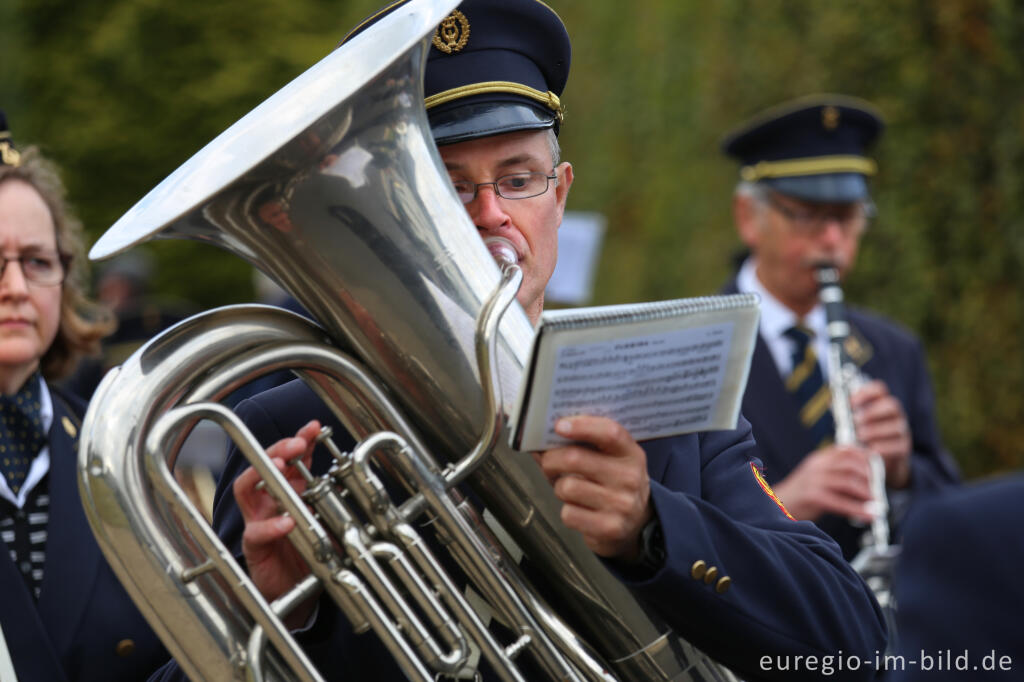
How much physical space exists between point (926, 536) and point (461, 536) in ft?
2.41

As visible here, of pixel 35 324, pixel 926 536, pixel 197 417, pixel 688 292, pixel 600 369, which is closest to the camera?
pixel 926 536

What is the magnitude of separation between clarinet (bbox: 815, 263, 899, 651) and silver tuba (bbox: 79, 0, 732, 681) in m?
1.89

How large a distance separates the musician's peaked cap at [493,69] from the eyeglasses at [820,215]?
2426mm

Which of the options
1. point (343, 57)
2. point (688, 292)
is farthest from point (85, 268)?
point (688, 292)

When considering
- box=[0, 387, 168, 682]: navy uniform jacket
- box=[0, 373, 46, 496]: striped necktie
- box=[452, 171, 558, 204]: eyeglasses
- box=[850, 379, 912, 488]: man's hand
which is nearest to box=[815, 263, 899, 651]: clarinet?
box=[850, 379, 912, 488]: man's hand

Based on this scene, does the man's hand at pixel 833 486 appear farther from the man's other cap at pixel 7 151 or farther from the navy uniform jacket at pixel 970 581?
the navy uniform jacket at pixel 970 581

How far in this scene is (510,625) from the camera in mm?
1783

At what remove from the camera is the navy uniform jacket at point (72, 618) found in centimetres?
243

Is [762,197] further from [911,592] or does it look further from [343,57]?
[911,592]

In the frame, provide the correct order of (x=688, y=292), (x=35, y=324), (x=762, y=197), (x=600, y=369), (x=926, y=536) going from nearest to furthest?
(x=926, y=536)
(x=600, y=369)
(x=35, y=324)
(x=762, y=197)
(x=688, y=292)

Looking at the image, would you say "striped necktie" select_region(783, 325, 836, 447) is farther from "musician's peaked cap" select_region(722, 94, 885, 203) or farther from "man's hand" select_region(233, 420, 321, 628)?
"man's hand" select_region(233, 420, 321, 628)

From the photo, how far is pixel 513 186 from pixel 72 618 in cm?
128

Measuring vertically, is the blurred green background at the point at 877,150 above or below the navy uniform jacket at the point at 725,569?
above

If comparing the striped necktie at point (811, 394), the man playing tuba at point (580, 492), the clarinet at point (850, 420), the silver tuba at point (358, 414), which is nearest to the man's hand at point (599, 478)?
the man playing tuba at point (580, 492)
